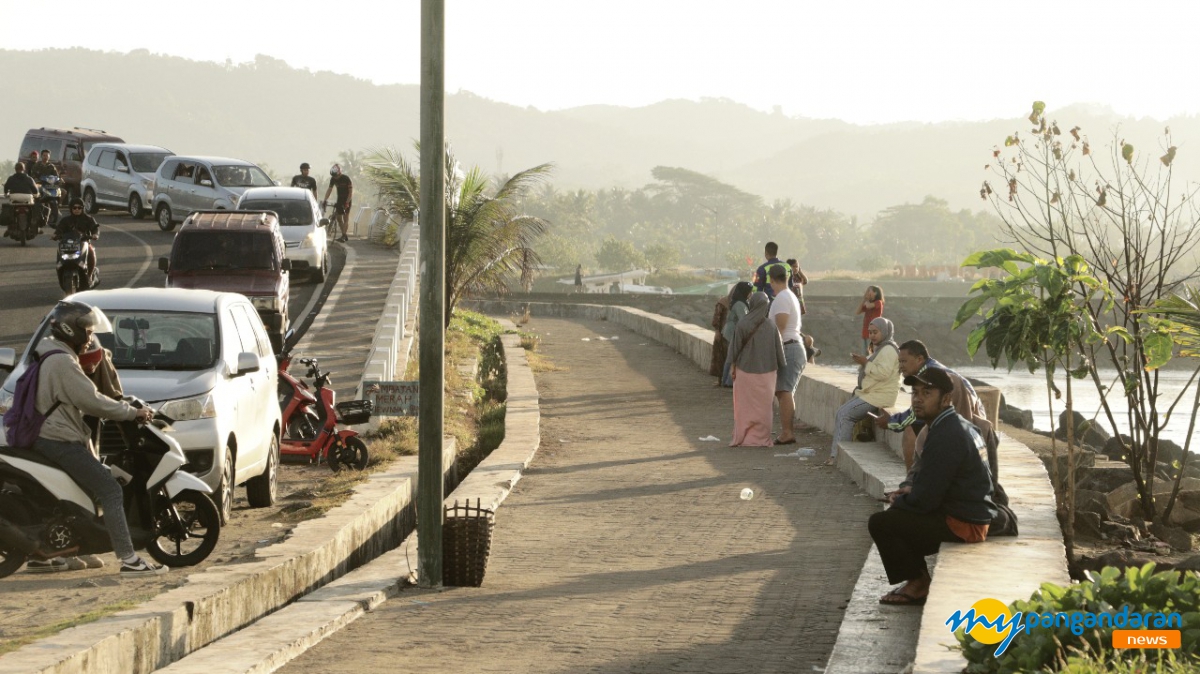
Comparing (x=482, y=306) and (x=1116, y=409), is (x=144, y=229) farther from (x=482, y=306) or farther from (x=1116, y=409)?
(x=1116, y=409)

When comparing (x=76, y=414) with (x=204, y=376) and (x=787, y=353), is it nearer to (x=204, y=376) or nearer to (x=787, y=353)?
(x=204, y=376)

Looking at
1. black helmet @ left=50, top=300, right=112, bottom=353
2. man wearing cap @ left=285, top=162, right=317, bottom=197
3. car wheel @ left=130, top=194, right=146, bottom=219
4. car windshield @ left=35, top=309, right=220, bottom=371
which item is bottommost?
car windshield @ left=35, top=309, right=220, bottom=371

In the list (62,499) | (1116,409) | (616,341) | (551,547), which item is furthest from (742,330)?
(1116,409)

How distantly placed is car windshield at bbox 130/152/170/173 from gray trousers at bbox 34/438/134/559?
32201 millimetres

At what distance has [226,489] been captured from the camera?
11.0m

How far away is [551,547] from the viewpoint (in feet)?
36.6

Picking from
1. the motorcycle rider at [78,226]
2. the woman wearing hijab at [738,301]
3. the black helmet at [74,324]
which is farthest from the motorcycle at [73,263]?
the black helmet at [74,324]

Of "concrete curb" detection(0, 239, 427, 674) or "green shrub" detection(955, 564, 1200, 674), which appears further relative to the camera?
"concrete curb" detection(0, 239, 427, 674)

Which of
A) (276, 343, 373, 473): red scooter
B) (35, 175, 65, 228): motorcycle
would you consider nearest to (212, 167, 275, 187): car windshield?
(35, 175, 65, 228): motorcycle

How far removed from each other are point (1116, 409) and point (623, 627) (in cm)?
5031

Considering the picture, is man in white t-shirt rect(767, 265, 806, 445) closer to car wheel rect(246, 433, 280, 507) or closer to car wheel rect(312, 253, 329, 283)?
car wheel rect(246, 433, 280, 507)

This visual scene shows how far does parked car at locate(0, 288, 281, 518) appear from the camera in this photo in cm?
1085

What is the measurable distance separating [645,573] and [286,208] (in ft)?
70.1

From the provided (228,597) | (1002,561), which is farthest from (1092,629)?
(228,597)
